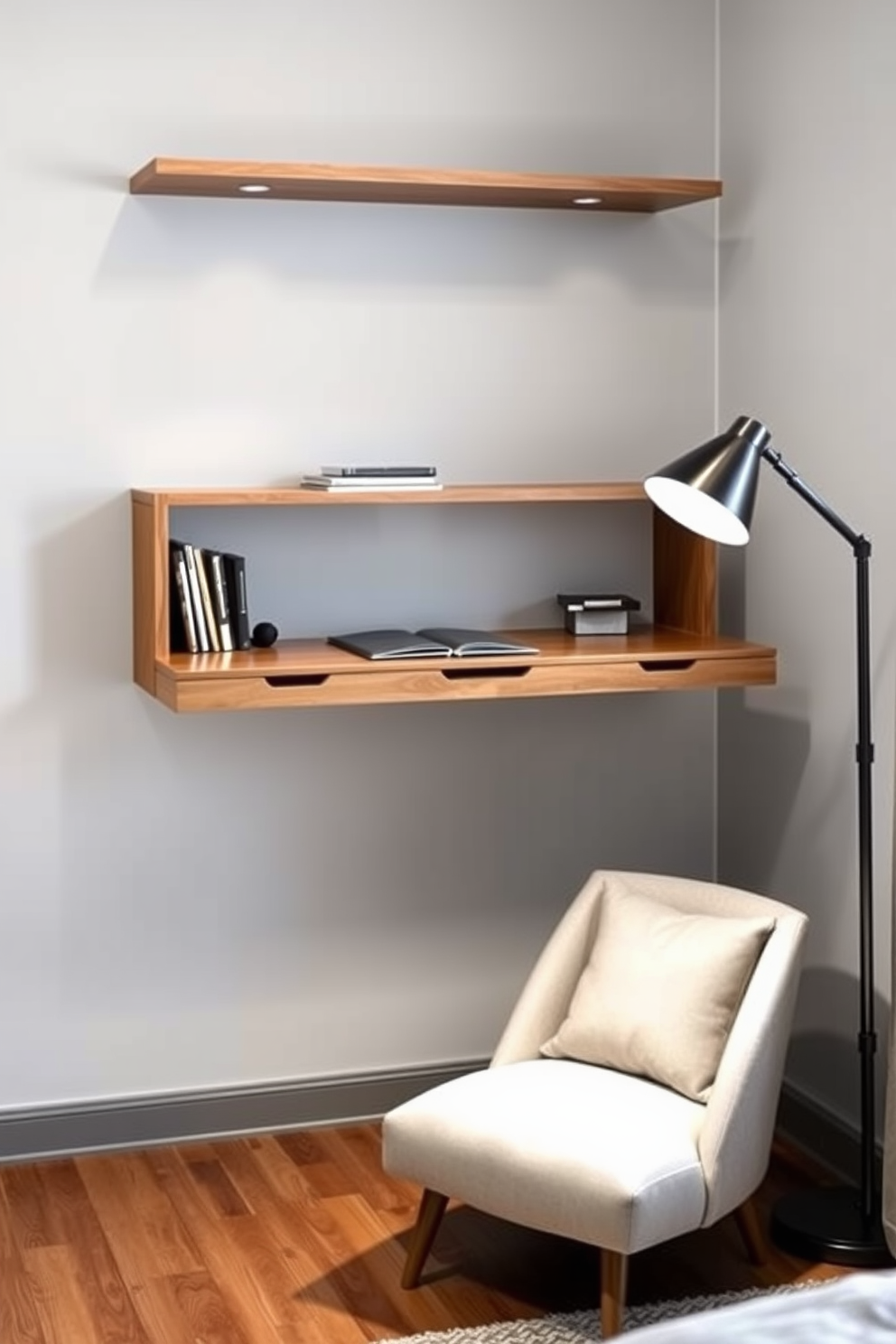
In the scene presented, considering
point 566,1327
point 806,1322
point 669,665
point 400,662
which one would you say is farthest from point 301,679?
point 806,1322

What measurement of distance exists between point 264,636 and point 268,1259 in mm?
1119

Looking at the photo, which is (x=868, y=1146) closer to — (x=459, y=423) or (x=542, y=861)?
(x=542, y=861)

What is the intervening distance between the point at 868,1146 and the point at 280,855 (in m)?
1.27

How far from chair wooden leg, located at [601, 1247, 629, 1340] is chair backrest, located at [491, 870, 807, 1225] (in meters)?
0.17

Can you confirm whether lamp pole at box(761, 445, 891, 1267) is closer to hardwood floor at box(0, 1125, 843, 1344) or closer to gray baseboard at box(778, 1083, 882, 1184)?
hardwood floor at box(0, 1125, 843, 1344)

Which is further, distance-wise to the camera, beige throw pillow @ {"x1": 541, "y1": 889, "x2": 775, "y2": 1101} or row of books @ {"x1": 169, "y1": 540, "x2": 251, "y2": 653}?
row of books @ {"x1": 169, "y1": 540, "x2": 251, "y2": 653}

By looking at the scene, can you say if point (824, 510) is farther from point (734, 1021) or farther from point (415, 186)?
point (415, 186)

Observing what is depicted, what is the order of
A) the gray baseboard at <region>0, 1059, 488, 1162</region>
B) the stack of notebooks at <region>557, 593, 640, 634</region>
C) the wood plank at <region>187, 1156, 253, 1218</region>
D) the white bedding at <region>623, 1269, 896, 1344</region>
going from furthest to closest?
the stack of notebooks at <region>557, 593, 640, 634</region>
the gray baseboard at <region>0, 1059, 488, 1162</region>
the wood plank at <region>187, 1156, 253, 1218</region>
the white bedding at <region>623, 1269, 896, 1344</region>

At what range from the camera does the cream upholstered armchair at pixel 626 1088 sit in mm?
2906

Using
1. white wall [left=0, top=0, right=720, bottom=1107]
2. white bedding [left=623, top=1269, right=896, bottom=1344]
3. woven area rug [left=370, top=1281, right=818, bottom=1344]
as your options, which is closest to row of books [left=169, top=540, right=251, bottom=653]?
white wall [left=0, top=0, right=720, bottom=1107]

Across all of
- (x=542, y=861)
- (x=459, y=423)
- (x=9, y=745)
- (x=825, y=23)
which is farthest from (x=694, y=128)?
(x=9, y=745)

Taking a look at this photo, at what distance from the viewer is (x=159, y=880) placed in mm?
3768

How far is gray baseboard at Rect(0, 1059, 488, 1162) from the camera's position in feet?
12.2

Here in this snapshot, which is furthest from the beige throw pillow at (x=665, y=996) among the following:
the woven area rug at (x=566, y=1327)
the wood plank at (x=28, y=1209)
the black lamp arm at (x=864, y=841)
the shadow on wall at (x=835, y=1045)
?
the wood plank at (x=28, y=1209)
